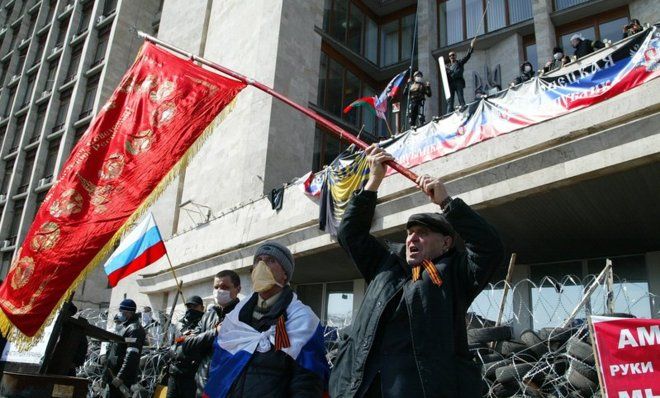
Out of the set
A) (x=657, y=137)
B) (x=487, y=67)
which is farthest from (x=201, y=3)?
(x=657, y=137)

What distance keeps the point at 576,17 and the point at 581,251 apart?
382 inches

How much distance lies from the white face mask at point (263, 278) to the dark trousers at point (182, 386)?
99.5 inches

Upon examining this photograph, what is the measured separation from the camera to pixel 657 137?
27.8 feet

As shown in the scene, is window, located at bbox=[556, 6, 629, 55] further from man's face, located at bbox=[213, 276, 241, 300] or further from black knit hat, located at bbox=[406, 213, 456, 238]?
black knit hat, located at bbox=[406, 213, 456, 238]

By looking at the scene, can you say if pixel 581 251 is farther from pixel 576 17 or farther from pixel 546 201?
pixel 576 17

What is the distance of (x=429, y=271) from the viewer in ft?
9.58

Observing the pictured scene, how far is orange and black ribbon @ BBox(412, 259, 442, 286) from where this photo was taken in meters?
2.87

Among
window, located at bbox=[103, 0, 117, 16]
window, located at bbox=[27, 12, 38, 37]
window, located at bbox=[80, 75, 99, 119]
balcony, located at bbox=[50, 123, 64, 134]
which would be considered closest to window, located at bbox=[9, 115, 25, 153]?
balcony, located at bbox=[50, 123, 64, 134]

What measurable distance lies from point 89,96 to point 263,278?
Answer: 35.9 meters

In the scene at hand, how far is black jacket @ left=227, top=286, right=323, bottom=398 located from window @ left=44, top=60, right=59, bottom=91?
41.1m

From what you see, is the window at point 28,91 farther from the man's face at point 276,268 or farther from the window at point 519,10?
the man's face at point 276,268

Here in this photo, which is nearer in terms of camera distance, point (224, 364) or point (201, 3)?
point (224, 364)

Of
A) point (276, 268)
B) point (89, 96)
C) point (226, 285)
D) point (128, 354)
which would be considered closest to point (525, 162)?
point (226, 285)

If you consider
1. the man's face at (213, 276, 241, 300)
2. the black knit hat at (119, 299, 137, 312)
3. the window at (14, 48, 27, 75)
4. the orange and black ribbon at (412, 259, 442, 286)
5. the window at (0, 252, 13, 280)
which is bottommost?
the orange and black ribbon at (412, 259, 442, 286)
